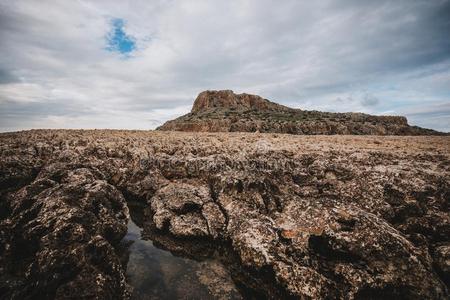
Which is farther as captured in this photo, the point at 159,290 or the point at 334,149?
the point at 334,149

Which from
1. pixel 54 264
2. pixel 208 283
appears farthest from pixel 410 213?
pixel 54 264

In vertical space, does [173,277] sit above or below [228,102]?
below

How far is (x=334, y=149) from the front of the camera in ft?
79.0

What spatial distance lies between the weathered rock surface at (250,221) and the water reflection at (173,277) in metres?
0.61

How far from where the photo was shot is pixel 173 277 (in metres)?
10.9

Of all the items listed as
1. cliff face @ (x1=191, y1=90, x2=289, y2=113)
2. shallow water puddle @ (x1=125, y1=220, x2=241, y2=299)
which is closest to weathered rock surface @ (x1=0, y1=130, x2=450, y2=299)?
shallow water puddle @ (x1=125, y1=220, x2=241, y2=299)

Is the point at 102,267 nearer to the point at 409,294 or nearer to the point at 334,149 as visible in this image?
the point at 409,294

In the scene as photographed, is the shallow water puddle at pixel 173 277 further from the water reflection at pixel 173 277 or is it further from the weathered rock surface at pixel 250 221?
the weathered rock surface at pixel 250 221

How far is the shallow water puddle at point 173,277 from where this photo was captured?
Result: 988 centimetres

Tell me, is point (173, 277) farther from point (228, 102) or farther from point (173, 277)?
point (228, 102)

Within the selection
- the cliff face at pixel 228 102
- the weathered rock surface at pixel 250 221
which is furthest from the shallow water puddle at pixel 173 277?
the cliff face at pixel 228 102

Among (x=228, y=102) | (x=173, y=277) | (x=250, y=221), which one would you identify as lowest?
(x=173, y=277)

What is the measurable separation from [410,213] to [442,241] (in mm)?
2021

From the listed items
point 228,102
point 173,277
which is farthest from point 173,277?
point 228,102
